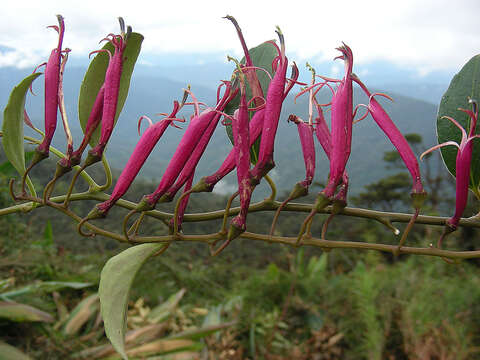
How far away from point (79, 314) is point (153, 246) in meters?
1.20

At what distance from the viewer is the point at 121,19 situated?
282 mm

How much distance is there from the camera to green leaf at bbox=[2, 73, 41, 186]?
268 millimetres

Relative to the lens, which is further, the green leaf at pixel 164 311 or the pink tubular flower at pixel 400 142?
the green leaf at pixel 164 311

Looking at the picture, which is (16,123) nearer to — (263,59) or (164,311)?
(263,59)

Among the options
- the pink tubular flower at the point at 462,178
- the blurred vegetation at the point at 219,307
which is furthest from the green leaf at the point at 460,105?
the blurred vegetation at the point at 219,307

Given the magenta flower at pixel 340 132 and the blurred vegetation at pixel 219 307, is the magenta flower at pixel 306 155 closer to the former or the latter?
the magenta flower at pixel 340 132

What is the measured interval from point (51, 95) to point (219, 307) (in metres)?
1.46

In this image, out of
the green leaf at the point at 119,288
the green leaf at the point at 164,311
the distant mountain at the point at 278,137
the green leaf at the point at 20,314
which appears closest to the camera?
the green leaf at the point at 119,288

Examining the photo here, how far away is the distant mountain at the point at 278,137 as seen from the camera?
83 centimetres

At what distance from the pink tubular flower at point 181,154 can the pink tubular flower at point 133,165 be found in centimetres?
2

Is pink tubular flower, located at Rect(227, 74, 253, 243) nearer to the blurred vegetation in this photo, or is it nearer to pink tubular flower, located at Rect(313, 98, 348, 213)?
pink tubular flower, located at Rect(313, 98, 348, 213)

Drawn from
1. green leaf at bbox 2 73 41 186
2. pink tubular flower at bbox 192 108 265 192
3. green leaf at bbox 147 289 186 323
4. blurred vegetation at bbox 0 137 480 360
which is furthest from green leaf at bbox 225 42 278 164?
green leaf at bbox 147 289 186 323

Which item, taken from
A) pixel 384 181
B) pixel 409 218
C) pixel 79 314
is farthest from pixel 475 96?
pixel 384 181

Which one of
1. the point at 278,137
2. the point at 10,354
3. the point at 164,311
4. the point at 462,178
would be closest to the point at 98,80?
the point at 462,178
